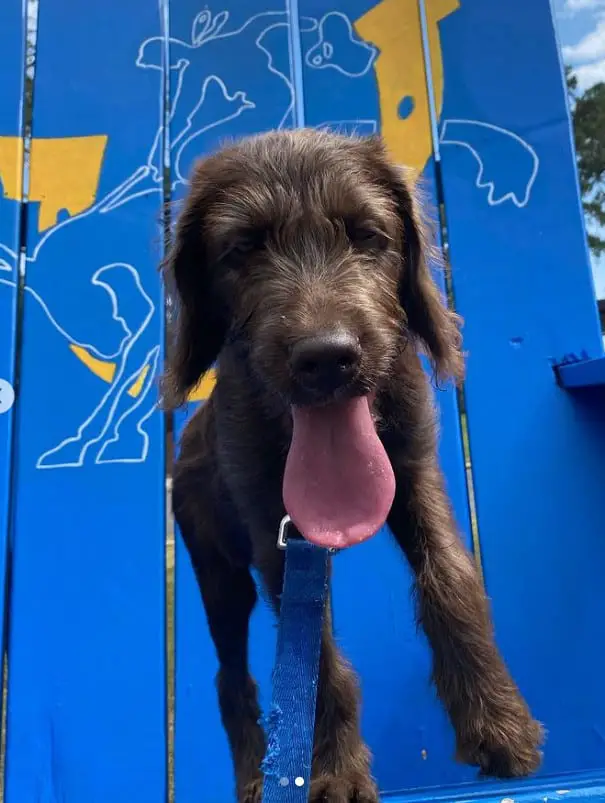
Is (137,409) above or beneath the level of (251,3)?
beneath

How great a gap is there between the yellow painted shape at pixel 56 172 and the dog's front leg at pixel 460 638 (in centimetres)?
179

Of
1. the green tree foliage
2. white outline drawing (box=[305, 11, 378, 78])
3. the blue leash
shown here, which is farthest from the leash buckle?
the green tree foliage

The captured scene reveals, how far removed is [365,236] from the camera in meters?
1.60

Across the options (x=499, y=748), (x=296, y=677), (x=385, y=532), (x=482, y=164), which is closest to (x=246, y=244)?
(x=296, y=677)

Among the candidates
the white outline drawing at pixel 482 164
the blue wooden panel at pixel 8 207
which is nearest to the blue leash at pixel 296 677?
the blue wooden panel at pixel 8 207

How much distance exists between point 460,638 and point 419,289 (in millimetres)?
820

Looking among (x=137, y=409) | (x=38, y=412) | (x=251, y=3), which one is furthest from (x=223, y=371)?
(x=251, y=3)

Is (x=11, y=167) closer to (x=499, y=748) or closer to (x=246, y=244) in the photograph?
(x=246, y=244)

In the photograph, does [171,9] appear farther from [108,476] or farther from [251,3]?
[108,476]

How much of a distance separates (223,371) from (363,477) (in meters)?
0.59

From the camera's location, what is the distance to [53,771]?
7.41 ft

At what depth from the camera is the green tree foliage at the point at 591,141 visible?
4.73 m

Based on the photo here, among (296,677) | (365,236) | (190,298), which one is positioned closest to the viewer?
(296,677)

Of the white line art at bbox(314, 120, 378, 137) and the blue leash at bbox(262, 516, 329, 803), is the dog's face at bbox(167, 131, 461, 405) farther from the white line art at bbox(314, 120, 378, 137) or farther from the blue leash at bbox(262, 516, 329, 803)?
the white line art at bbox(314, 120, 378, 137)
